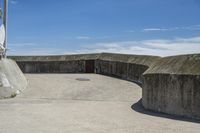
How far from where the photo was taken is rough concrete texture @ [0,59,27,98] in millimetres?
15273

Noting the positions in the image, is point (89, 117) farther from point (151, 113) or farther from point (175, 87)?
point (175, 87)

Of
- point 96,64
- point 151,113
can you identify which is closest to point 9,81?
point 151,113

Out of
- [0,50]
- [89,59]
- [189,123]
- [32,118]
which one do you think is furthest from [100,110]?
[89,59]

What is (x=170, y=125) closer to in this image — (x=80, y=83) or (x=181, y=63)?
(x=181, y=63)

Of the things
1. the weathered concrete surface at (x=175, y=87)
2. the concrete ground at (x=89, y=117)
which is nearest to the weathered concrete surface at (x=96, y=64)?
the concrete ground at (x=89, y=117)

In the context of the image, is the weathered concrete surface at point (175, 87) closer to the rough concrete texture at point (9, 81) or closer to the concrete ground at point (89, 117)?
the concrete ground at point (89, 117)

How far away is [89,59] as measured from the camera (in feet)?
85.3

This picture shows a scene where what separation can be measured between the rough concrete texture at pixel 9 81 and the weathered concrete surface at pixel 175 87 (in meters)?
7.47

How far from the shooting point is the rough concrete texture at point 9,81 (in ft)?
50.1

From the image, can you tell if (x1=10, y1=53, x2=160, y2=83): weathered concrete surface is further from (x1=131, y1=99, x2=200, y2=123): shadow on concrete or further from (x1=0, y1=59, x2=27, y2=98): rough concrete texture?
(x1=0, y1=59, x2=27, y2=98): rough concrete texture

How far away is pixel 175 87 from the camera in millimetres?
10039

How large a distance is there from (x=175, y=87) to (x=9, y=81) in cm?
983

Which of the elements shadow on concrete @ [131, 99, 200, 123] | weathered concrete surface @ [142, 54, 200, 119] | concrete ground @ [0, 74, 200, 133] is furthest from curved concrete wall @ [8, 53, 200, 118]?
concrete ground @ [0, 74, 200, 133]

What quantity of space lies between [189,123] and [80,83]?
10819 millimetres
